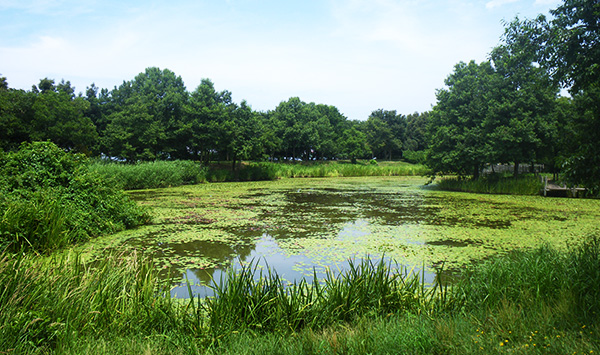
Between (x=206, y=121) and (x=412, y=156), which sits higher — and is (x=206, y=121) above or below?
above

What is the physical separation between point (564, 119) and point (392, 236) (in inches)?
591

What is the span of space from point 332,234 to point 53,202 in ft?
16.4

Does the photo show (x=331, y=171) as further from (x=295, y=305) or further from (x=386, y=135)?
(x=295, y=305)

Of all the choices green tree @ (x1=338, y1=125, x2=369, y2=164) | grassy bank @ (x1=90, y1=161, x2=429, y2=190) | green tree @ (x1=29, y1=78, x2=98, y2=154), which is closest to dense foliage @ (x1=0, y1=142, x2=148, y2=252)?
grassy bank @ (x1=90, y1=161, x2=429, y2=190)

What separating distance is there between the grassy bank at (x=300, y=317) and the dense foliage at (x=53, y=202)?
247cm

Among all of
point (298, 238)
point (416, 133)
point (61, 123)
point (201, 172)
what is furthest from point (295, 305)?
point (416, 133)

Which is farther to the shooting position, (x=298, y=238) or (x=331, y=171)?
(x=331, y=171)

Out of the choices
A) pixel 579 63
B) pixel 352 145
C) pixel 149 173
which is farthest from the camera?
pixel 352 145

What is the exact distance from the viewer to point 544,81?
251 inches

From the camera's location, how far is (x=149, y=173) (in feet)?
57.0

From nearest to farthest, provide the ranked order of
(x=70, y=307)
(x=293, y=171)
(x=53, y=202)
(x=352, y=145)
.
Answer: (x=70, y=307) → (x=53, y=202) → (x=293, y=171) → (x=352, y=145)

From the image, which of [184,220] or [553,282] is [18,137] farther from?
[553,282]

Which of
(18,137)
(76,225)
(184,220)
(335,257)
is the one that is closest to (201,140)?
(18,137)

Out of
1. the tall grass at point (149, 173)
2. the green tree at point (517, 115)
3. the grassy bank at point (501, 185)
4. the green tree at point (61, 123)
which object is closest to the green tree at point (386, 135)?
the grassy bank at point (501, 185)
